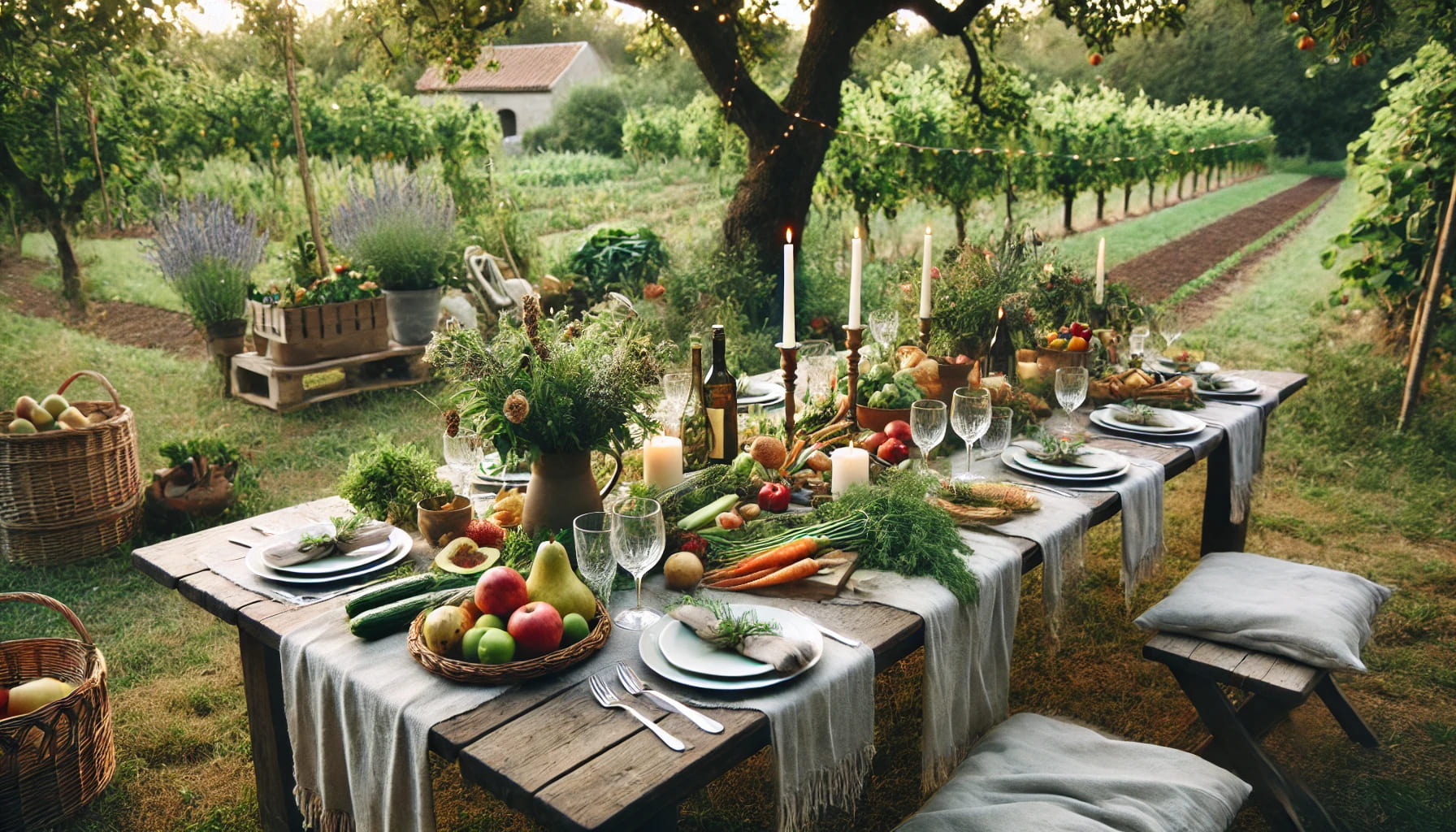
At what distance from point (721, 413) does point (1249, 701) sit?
1.57 meters

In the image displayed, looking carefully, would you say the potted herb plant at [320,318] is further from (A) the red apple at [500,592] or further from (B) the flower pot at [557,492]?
(A) the red apple at [500,592]

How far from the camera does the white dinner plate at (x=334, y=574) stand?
1.94 m

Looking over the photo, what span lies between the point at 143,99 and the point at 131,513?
14.6ft

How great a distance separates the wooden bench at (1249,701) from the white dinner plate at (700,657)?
1.31 m

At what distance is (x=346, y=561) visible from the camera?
6.60ft

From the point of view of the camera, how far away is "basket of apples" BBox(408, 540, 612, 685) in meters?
1.57

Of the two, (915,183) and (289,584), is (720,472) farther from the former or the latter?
(915,183)

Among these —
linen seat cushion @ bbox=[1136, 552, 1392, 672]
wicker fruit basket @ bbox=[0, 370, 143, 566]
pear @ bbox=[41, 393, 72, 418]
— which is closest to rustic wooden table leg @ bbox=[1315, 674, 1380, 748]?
linen seat cushion @ bbox=[1136, 552, 1392, 672]

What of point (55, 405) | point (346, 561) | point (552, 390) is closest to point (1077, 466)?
point (552, 390)

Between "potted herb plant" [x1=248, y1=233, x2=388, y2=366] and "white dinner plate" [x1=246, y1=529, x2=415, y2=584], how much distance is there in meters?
3.89

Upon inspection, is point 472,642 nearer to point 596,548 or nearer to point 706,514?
point 596,548

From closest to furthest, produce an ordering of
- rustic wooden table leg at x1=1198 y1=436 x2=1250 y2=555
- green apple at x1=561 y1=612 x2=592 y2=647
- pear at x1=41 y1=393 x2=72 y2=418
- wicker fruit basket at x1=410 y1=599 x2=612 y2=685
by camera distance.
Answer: wicker fruit basket at x1=410 y1=599 x2=612 y2=685
green apple at x1=561 y1=612 x2=592 y2=647
rustic wooden table leg at x1=1198 y1=436 x2=1250 y2=555
pear at x1=41 y1=393 x2=72 y2=418

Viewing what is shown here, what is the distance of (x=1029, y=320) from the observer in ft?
11.3

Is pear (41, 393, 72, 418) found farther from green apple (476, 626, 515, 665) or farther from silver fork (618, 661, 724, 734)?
silver fork (618, 661, 724, 734)
